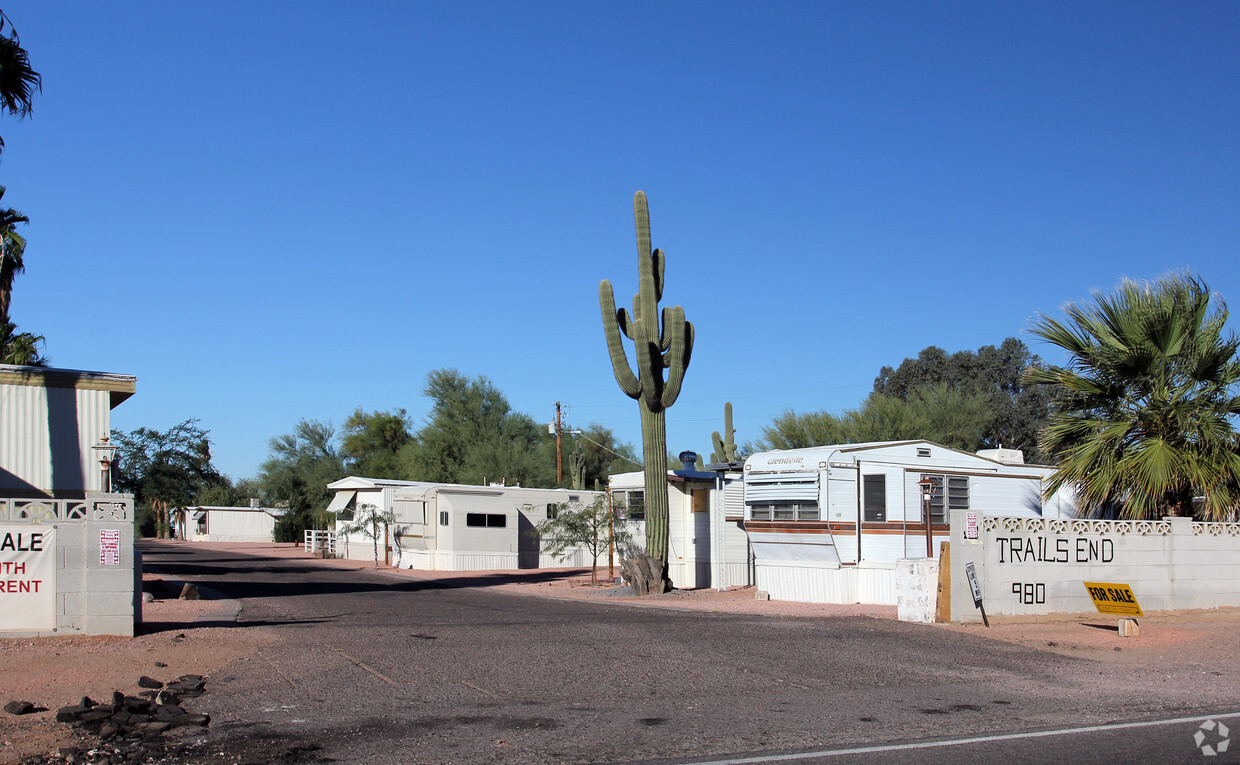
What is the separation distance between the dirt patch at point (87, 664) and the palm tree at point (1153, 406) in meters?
12.5

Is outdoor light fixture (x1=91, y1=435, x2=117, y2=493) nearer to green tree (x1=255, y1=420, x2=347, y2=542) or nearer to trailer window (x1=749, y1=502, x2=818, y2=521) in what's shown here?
trailer window (x1=749, y1=502, x2=818, y2=521)

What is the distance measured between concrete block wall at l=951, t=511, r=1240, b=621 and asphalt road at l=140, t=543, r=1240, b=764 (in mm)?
1523

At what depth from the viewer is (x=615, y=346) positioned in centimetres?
2200

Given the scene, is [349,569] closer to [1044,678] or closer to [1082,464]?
[1082,464]

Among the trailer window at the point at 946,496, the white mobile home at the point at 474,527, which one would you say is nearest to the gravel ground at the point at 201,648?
the trailer window at the point at 946,496

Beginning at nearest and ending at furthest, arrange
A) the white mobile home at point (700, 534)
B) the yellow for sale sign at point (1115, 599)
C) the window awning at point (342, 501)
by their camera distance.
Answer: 1. the yellow for sale sign at point (1115, 599)
2. the white mobile home at point (700, 534)
3. the window awning at point (342, 501)

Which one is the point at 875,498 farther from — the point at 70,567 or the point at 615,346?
the point at 70,567

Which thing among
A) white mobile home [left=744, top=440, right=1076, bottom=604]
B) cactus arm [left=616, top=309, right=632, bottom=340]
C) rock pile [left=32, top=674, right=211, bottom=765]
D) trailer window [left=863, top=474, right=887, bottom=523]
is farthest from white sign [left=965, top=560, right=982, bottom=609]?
rock pile [left=32, top=674, right=211, bottom=765]

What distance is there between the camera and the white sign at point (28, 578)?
12.1m

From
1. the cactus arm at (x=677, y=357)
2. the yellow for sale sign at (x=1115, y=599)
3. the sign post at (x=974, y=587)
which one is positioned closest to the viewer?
the yellow for sale sign at (x=1115, y=599)

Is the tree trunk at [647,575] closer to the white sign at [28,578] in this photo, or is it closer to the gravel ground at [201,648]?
the gravel ground at [201,648]

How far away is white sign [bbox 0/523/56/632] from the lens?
12078 mm

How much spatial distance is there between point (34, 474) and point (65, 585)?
8361mm

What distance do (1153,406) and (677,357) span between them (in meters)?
9.35
